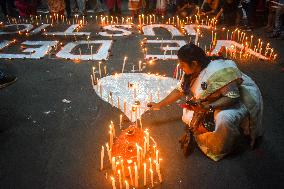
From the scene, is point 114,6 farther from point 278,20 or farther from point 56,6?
point 278,20

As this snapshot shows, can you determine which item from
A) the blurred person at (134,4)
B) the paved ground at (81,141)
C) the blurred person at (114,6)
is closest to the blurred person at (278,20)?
the paved ground at (81,141)

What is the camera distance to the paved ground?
418 cm

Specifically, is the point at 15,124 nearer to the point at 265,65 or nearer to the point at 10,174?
the point at 10,174

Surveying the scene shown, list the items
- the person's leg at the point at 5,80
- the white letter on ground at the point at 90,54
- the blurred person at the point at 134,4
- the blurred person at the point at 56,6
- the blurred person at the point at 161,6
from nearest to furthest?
the person's leg at the point at 5,80
the white letter on ground at the point at 90,54
the blurred person at the point at 134,4
the blurred person at the point at 56,6
the blurred person at the point at 161,6

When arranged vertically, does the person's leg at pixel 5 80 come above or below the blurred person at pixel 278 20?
below

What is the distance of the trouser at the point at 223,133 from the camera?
4207 millimetres

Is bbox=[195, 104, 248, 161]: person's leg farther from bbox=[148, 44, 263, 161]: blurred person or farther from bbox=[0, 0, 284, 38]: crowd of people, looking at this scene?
bbox=[0, 0, 284, 38]: crowd of people

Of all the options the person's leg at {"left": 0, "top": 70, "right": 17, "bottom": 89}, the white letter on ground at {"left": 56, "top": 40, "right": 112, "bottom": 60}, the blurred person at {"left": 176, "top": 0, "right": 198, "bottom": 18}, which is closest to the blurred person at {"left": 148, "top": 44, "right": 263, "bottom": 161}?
the person's leg at {"left": 0, "top": 70, "right": 17, "bottom": 89}

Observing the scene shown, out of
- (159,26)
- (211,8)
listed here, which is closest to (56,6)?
(159,26)

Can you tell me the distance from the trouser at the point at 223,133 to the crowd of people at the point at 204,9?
7.97 m

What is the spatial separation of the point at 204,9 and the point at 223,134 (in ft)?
34.9

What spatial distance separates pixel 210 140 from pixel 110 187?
5.02 ft

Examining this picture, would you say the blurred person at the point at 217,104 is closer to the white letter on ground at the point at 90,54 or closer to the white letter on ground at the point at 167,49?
the white letter on ground at the point at 167,49

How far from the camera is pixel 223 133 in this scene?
168 inches
